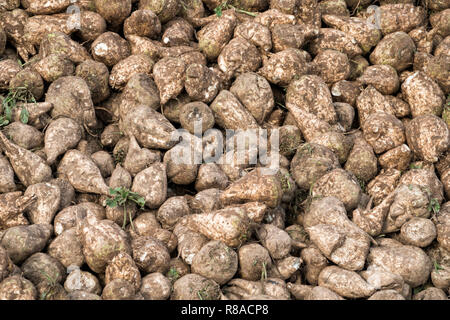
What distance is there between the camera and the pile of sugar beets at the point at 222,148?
5.67 meters

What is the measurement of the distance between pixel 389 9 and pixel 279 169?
11.6ft

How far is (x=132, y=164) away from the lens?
259 inches

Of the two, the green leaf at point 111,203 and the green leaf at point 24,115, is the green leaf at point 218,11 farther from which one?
the green leaf at point 111,203

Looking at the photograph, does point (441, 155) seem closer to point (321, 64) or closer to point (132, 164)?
point (321, 64)

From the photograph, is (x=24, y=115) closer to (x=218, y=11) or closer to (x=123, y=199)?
(x=123, y=199)

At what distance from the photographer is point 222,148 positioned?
23.1ft

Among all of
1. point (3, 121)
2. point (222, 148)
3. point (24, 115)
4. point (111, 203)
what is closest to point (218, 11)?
point (222, 148)

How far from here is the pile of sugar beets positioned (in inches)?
223

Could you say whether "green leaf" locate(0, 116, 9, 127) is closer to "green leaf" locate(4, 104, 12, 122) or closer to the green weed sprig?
"green leaf" locate(4, 104, 12, 122)

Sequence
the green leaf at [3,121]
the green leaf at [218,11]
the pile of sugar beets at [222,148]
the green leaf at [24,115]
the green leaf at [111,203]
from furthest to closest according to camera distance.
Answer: the green leaf at [218,11]
the green leaf at [24,115]
the green leaf at [3,121]
the green leaf at [111,203]
the pile of sugar beets at [222,148]

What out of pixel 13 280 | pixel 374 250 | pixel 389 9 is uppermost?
pixel 389 9

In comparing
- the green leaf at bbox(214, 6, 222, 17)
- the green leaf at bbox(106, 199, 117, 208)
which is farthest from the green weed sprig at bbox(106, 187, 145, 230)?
the green leaf at bbox(214, 6, 222, 17)

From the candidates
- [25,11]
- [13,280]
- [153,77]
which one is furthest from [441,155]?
[25,11]

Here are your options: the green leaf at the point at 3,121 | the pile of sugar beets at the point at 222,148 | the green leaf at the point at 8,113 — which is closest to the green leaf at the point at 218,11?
the pile of sugar beets at the point at 222,148
